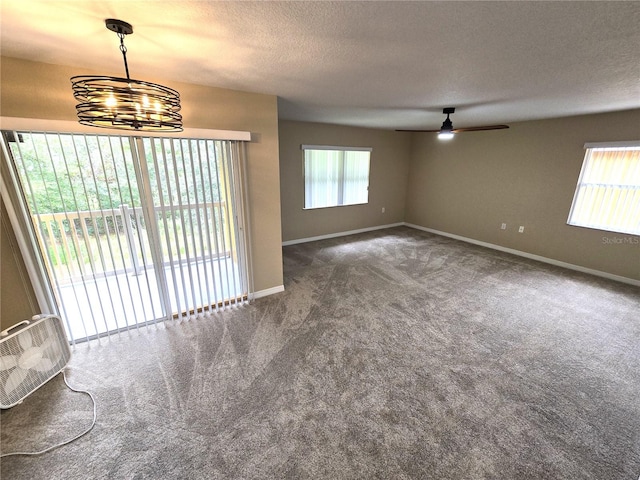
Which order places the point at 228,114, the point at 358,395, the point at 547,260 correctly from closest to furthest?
the point at 358,395 < the point at 228,114 < the point at 547,260

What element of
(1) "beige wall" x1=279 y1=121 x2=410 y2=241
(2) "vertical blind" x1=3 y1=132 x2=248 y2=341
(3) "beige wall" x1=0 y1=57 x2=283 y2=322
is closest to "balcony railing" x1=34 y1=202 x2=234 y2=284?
(2) "vertical blind" x1=3 y1=132 x2=248 y2=341

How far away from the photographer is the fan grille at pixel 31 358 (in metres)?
1.77

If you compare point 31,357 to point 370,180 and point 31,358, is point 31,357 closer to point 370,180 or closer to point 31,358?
point 31,358

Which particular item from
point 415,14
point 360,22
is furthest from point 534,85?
point 360,22

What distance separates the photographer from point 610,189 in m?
3.75

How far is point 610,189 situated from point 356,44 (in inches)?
181

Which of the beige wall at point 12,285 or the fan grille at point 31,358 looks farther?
the beige wall at point 12,285

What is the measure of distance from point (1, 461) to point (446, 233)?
6.75 meters

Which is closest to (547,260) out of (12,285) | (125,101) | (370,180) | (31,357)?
(370,180)

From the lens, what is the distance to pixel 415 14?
1.19m

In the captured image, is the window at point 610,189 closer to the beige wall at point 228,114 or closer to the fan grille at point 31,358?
the beige wall at point 228,114

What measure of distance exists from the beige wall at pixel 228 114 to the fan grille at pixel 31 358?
0.44 m

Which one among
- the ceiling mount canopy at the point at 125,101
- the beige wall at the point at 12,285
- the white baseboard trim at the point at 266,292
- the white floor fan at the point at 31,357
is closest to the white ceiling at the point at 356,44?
the ceiling mount canopy at the point at 125,101

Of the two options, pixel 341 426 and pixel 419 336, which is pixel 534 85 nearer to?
pixel 419 336
